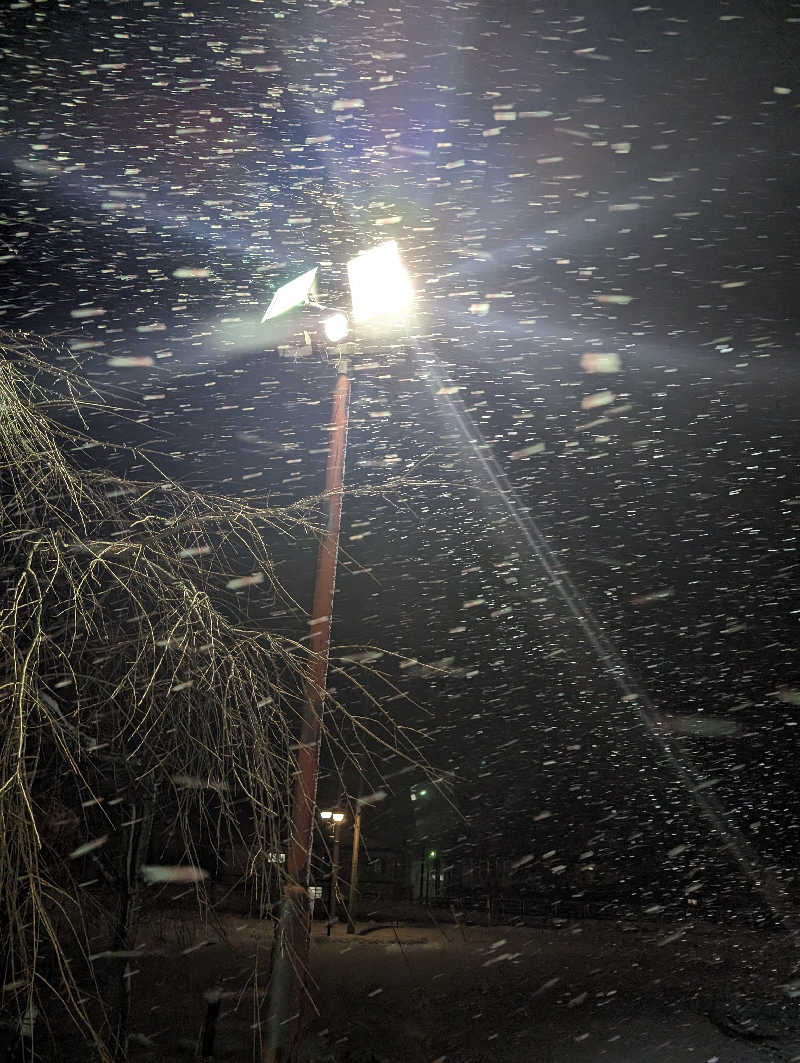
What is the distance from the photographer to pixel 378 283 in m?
5.81

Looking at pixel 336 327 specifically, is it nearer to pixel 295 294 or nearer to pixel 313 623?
pixel 295 294

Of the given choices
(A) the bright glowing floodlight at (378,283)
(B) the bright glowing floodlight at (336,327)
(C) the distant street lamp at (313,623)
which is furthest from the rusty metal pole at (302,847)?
(A) the bright glowing floodlight at (378,283)

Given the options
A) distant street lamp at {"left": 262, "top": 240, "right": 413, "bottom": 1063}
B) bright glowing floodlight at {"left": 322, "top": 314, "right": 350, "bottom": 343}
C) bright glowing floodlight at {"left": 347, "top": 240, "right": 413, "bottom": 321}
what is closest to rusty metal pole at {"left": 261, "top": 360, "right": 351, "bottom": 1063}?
distant street lamp at {"left": 262, "top": 240, "right": 413, "bottom": 1063}

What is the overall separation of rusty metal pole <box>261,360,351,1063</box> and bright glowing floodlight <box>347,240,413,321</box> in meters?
1.29

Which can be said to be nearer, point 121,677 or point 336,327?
point 121,677

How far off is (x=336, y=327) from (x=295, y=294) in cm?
38

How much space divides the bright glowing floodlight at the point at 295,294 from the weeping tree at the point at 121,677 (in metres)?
2.81

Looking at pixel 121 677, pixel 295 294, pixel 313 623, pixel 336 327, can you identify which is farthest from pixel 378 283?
pixel 121 677

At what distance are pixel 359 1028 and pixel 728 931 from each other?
37223mm

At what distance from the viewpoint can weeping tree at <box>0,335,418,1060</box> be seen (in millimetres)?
2420

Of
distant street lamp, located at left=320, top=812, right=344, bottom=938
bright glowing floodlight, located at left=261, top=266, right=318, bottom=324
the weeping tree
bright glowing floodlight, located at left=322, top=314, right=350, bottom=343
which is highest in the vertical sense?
bright glowing floodlight, located at left=261, top=266, right=318, bottom=324

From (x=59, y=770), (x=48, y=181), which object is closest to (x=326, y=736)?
(x=59, y=770)

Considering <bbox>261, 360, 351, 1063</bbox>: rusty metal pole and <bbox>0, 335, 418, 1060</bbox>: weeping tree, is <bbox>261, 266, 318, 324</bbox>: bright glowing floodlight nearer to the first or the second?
<bbox>261, 360, 351, 1063</bbox>: rusty metal pole

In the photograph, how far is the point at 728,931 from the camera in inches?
1591
